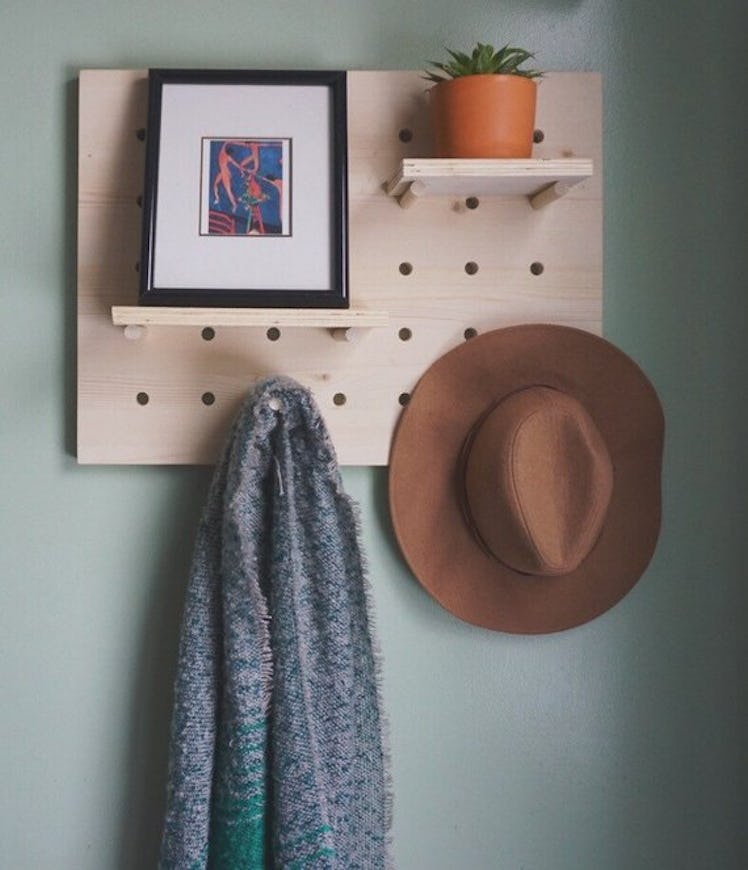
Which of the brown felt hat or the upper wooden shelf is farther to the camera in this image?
the brown felt hat

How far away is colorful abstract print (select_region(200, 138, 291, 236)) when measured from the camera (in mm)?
1368

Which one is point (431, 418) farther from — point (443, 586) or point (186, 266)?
point (186, 266)

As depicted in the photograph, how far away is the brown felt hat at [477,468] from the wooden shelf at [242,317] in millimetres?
172

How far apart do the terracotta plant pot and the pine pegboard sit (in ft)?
0.38

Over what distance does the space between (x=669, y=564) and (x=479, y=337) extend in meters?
0.37

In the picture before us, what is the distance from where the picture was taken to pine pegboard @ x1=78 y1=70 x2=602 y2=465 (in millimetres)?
1421

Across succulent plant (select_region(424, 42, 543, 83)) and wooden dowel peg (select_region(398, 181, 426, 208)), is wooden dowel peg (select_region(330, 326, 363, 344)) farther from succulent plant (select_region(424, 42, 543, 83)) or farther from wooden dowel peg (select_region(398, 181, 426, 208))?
succulent plant (select_region(424, 42, 543, 83))

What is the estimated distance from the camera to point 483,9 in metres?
1.46

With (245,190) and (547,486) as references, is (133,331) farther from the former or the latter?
(547,486)

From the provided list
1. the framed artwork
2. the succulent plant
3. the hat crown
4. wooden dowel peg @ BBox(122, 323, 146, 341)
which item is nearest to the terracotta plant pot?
the succulent plant

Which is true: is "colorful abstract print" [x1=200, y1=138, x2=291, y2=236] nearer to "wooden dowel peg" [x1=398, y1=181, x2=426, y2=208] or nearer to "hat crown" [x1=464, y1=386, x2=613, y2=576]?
"wooden dowel peg" [x1=398, y1=181, x2=426, y2=208]

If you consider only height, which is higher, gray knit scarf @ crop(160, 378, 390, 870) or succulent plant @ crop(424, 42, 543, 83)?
succulent plant @ crop(424, 42, 543, 83)

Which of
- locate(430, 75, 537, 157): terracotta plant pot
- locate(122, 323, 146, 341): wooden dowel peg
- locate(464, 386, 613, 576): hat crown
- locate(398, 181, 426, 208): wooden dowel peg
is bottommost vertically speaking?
locate(464, 386, 613, 576): hat crown

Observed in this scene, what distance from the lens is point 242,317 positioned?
1272 millimetres
